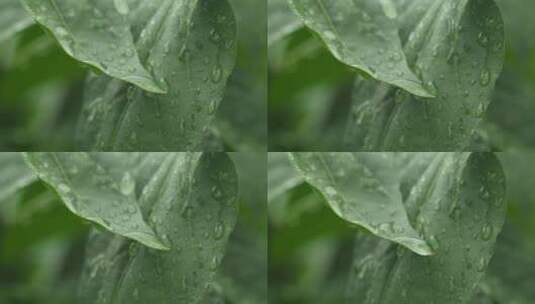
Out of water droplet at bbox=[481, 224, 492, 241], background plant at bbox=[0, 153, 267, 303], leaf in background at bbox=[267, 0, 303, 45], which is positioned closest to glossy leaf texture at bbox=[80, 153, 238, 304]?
background plant at bbox=[0, 153, 267, 303]

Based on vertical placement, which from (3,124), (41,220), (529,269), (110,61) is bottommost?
(529,269)

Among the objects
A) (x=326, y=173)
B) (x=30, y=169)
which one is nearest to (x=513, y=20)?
(x=326, y=173)

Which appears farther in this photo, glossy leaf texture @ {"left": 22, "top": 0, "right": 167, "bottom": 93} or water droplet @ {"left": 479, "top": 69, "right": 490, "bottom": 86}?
water droplet @ {"left": 479, "top": 69, "right": 490, "bottom": 86}

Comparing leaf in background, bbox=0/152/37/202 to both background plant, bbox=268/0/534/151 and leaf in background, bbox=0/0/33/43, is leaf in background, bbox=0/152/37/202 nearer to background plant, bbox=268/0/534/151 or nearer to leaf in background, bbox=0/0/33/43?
leaf in background, bbox=0/0/33/43

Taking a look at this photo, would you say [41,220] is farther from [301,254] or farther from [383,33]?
[383,33]

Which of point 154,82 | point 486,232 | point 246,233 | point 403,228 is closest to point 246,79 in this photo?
point 154,82

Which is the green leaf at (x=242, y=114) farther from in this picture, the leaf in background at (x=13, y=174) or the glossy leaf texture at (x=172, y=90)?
the leaf in background at (x=13, y=174)
